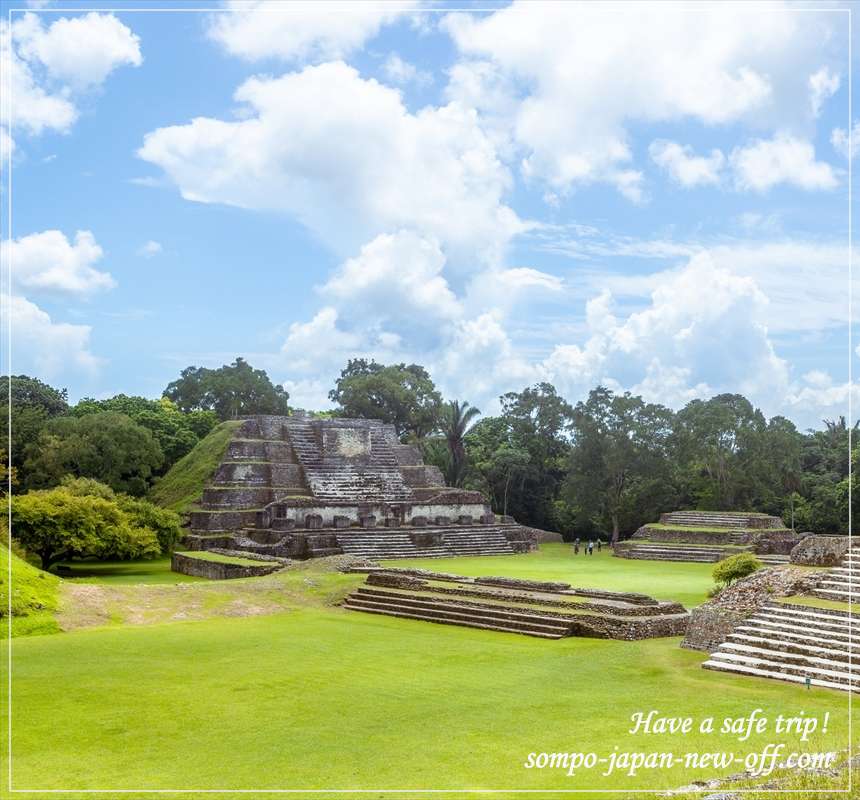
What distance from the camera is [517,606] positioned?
52.5 ft

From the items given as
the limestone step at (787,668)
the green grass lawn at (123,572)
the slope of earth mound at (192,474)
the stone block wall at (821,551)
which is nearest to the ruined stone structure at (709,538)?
the stone block wall at (821,551)

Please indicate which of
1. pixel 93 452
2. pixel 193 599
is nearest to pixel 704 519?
pixel 93 452

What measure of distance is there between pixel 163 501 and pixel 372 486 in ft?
27.5

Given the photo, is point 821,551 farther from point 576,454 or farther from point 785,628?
point 576,454

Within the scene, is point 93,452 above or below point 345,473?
above

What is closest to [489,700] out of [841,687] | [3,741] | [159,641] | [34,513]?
[841,687]

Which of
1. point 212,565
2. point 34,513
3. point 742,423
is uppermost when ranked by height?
point 742,423

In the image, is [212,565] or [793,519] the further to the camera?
[793,519]

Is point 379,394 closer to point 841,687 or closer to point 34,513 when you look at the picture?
point 34,513

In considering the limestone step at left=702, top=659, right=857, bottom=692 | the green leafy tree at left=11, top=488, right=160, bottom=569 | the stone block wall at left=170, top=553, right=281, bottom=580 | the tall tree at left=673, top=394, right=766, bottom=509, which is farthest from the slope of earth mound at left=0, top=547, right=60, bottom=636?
the tall tree at left=673, top=394, right=766, bottom=509

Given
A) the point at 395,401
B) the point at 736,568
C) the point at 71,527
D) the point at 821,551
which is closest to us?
the point at 821,551

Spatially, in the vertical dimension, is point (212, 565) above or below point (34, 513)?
below

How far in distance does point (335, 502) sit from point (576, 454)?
42.4 feet

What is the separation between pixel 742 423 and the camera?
3950 cm
